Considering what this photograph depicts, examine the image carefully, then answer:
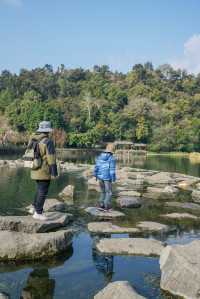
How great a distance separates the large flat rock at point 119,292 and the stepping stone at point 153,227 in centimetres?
330

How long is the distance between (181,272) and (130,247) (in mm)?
1648

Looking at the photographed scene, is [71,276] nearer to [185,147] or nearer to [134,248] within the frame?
[134,248]

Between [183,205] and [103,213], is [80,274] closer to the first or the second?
[103,213]

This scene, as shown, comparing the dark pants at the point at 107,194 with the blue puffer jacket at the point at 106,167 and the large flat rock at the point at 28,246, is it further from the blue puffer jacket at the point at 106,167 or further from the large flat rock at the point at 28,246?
the large flat rock at the point at 28,246

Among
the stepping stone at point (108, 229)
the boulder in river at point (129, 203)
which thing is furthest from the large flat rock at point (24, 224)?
the boulder in river at point (129, 203)

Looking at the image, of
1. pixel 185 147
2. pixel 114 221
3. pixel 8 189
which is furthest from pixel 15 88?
pixel 114 221

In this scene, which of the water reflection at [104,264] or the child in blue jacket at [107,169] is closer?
the water reflection at [104,264]

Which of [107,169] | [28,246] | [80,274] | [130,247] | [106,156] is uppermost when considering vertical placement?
[106,156]

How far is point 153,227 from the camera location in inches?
306

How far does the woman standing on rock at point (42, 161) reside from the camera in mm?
6990

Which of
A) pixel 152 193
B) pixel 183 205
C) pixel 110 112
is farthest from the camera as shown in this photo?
pixel 110 112

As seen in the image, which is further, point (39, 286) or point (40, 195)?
point (40, 195)

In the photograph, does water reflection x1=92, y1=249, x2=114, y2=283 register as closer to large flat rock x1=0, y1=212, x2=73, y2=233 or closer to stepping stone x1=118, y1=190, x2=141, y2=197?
large flat rock x1=0, y1=212, x2=73, y2=233

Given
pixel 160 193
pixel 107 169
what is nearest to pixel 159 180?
pixel 160 193
